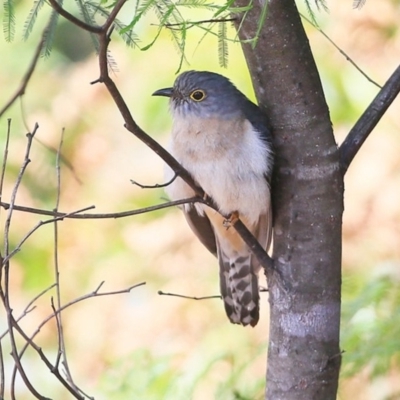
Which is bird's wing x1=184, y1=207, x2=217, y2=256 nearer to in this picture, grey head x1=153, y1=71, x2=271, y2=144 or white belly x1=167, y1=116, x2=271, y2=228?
white belly x1=167, y1=116, x2=271, y2=228

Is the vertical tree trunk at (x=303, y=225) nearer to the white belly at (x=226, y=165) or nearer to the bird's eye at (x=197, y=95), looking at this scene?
the white belly at (x=226, y=165)

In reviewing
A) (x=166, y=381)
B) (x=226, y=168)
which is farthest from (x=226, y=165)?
(x=166, y=381)

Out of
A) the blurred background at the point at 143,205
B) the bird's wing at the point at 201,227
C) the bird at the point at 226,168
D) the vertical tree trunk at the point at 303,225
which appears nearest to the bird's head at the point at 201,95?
the bird at the point at 226,168

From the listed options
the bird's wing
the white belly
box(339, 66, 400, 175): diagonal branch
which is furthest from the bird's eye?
box(339, 66, 400, 175): diagonal branch

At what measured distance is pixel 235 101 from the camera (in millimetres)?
2117

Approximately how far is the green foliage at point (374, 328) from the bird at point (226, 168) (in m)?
0.32

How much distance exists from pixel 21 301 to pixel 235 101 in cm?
245

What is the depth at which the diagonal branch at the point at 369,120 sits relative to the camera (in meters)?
1.67

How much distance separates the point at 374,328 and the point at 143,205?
198 cm

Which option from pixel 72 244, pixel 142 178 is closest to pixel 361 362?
pixel 142 178

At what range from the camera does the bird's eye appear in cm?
218

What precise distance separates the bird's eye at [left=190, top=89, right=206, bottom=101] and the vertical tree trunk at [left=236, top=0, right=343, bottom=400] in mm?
504

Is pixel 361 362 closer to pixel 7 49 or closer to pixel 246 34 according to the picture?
pixel 246 34

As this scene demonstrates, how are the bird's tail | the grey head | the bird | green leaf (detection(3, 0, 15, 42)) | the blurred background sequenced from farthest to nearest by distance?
the blurred background
the bird's tail
the grey head
the bird
green leaf (detection(3, 0, 15, 42))
